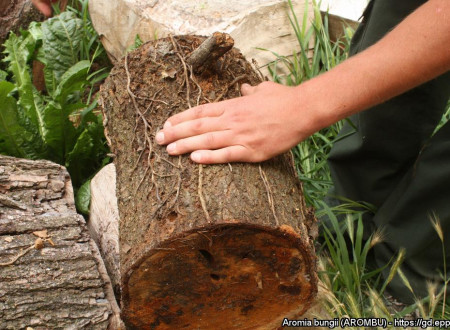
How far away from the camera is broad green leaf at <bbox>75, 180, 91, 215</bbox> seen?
3.05 metres

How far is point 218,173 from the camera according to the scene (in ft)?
6.11

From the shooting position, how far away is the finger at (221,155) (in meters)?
1.87

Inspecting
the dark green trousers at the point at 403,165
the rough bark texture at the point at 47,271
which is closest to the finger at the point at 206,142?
the rough bark texture at the point at 47,271

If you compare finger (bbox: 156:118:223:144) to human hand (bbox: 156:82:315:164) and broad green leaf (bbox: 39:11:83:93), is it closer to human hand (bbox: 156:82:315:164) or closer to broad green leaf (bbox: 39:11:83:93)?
human hand (bbox: 156:82:315:164)

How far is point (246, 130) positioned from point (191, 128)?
0.19 meters

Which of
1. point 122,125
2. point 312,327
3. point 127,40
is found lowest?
point 312,327

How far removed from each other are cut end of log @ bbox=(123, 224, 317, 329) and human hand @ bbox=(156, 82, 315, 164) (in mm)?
281

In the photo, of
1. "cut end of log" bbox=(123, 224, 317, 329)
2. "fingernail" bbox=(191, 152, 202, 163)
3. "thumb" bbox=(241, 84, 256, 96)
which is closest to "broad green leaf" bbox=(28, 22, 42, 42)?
"thumb" bbox=(241, 84, 256, 96)

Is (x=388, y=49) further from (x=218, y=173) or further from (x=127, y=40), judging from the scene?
(x=127, y=40)

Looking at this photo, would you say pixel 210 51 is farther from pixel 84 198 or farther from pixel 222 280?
pixel 84 198

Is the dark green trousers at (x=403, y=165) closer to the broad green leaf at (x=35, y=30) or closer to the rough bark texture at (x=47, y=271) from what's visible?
the rough bark texture at (x=47, y=271)

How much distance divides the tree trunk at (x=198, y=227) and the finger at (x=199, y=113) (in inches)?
4.0

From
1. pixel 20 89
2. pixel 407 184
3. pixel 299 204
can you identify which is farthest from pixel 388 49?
pixel 20 89

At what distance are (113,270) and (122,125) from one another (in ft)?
2.19
